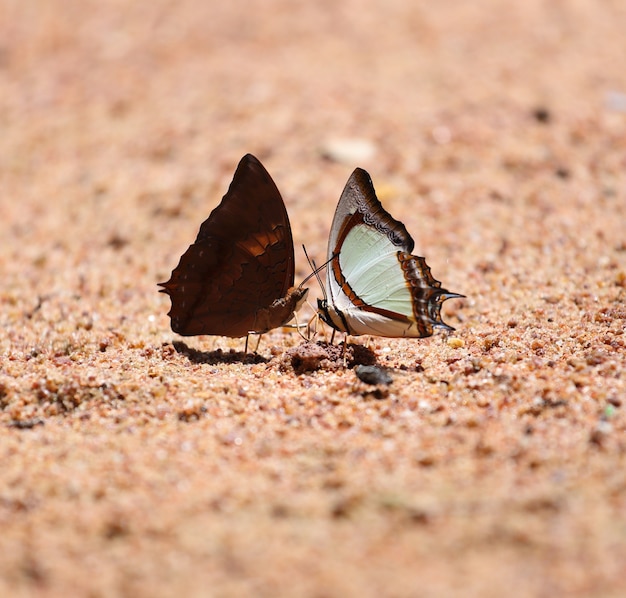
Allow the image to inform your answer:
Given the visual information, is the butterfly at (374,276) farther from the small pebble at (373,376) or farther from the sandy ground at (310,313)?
the small pebble at (373,376)

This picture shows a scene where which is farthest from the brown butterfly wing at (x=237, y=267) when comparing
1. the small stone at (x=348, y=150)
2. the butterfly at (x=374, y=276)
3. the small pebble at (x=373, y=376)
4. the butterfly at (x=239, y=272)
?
the small stone at (x=348, y=150)

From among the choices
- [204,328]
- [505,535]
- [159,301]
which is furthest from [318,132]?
[505,535]

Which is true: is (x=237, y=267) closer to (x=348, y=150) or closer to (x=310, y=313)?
(x=310, y=313)

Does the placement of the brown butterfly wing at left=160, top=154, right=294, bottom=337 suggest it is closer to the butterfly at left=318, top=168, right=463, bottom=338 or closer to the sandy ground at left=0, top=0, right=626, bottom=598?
the sandy ground at left=0, top=0, right=626, bottom=598

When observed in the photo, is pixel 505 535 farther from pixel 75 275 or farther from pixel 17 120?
pixel 17 120

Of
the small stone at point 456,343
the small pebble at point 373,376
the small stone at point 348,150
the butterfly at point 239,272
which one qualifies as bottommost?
the small pebble at point 373,376

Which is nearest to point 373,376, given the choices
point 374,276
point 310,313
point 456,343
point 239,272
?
point 374,276
